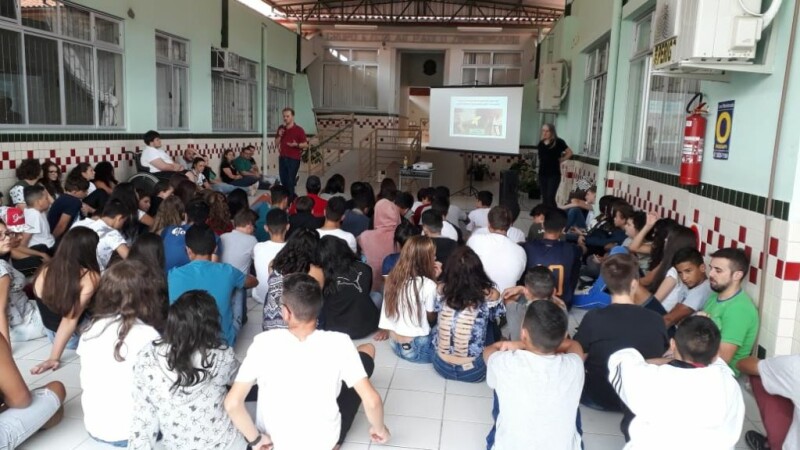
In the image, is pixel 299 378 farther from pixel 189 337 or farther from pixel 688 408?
pixel 688 408

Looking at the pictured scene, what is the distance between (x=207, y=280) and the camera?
3.24m

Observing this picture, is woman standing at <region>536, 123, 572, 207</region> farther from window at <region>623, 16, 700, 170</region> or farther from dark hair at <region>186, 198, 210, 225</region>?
dark hair at <region>186, 198, 210, 225</region>

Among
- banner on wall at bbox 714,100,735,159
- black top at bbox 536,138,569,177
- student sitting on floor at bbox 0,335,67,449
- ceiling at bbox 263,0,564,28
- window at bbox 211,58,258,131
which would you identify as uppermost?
ceiling at bbox 263,0,564,28

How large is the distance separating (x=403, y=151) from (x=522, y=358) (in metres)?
12.1

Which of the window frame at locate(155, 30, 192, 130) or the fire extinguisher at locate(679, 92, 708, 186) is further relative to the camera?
the window frame at locate(155, 30, 192, 130)

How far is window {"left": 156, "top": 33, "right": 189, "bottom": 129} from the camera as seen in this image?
8.03 metres

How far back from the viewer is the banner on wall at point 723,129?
3691mm

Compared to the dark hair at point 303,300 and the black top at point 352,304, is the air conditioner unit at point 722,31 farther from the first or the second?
the dark hair at point 303,300

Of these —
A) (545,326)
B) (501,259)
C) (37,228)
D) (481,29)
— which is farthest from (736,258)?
(481,29)

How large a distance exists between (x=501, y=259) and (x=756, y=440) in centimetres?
169

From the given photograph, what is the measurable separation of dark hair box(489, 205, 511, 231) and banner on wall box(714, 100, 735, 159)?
139cm

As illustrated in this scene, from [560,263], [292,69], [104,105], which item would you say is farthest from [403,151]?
[560,263]

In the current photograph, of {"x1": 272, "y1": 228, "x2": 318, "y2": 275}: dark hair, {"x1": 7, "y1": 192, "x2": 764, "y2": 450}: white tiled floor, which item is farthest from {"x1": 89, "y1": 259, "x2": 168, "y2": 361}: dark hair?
{"x1": 272, "y1": 228, "x2": 318, "y2": 275}: dark hair

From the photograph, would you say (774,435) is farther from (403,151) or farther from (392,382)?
(403,151)
